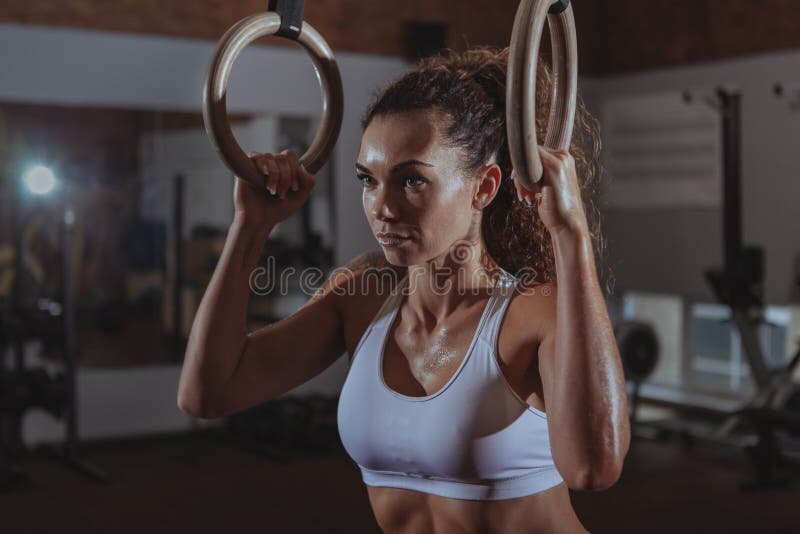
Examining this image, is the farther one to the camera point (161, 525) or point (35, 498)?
point (35, 498)

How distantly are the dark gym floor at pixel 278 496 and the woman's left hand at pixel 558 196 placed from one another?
2598mm

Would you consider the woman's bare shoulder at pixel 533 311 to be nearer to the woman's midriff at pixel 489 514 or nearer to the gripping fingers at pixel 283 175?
the woman's midriff at pixel 489 514

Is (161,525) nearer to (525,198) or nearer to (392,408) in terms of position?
(392,408)

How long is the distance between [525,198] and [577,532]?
48 centimetres

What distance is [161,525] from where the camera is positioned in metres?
3.41

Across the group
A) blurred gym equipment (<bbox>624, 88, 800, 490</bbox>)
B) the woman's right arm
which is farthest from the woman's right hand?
blurred gym equipment (<bbox>624, 88, 800, 490</bbox>)

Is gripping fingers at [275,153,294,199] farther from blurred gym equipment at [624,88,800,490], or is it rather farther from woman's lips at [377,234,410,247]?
blurred gym equipment at [624,88,800,490]

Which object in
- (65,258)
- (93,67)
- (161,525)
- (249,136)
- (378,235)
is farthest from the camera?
(249,136)

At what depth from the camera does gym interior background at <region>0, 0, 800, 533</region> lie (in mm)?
4031

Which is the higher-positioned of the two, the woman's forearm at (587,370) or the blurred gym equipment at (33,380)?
the woman's forearm at (587,370)

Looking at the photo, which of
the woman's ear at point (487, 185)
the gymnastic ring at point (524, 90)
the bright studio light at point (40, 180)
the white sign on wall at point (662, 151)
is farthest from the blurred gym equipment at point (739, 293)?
the gymnastic ring at point (524, 90)

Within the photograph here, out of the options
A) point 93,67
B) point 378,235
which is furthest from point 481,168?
point 93,67

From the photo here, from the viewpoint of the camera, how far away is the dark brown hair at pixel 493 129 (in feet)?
4.05

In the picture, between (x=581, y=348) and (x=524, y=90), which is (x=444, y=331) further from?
(x=524, y=90)
